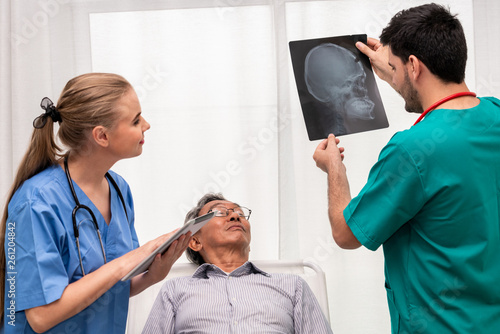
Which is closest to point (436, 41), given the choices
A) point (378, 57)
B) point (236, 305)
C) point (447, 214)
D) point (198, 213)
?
point (378, 57)

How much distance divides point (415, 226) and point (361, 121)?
51cm

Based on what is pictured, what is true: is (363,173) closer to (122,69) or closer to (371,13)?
(371,13)

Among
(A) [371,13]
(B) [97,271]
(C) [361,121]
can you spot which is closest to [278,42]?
(A) [371,13]

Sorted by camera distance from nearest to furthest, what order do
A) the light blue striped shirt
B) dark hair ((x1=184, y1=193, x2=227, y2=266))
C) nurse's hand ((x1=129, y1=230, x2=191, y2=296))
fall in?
nurse's hand ((x1=129, y1=230, x2=191, y2=296)), the light blue striped shirt, dark hair ((x1=184, y1=193, x2=227, y2=266))

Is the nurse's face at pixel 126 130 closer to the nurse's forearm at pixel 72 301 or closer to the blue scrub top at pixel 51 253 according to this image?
the blue scrub top at pixel 51 253

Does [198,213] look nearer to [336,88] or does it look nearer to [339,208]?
[336,88]

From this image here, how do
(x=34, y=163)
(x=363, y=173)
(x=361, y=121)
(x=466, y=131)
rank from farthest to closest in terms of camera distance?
(x=363, y=173) → (x=361, y=121) → (x=34, y=163) → (x=466, y=131)

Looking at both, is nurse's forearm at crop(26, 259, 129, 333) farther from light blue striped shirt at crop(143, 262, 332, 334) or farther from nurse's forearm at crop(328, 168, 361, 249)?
light blue striped shirt at crop(143, 262, 332, 334)

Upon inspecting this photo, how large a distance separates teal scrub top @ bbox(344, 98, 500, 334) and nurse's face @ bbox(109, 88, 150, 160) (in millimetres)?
637

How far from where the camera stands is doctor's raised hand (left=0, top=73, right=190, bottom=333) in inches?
49.8

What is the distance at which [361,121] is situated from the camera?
1.73 metres

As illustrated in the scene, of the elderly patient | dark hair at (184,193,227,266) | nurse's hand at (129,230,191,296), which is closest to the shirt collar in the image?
the elderly patient

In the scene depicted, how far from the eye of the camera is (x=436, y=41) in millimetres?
1329

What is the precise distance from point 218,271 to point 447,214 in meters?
1.08
